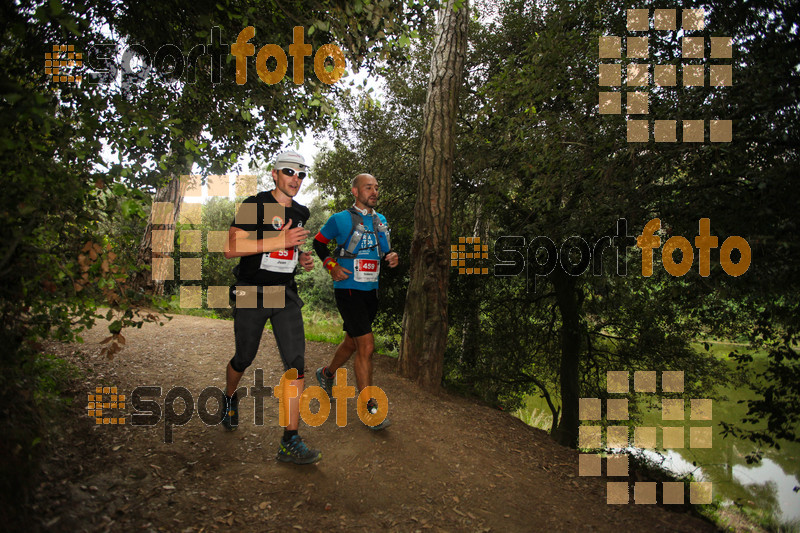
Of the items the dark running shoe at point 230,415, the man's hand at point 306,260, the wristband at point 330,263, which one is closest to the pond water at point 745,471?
the wristband at point 330,263

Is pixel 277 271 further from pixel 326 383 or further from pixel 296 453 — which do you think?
pixel 326 383

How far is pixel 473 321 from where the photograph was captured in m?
10.0

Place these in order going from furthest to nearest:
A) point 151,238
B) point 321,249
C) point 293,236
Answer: point 151,238
point 321,249
point 293,236

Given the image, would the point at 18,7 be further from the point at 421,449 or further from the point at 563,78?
the point at 563,78

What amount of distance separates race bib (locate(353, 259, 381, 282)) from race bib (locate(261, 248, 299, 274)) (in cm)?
75

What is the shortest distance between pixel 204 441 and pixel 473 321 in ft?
23.1

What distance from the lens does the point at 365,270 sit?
4316 millimetres

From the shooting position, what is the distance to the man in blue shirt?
4.29 metres

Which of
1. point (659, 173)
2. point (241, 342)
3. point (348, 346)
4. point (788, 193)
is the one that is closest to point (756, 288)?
point (788, 193)

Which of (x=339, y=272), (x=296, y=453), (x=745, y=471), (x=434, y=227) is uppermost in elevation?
(x=434, y=227)

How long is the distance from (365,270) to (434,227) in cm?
236

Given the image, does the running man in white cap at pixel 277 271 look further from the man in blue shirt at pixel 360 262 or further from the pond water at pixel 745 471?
the pond water at pixel 745 471

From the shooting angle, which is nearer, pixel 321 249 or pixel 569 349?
pixel 321 249

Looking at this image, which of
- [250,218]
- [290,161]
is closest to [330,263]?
[250,218]
